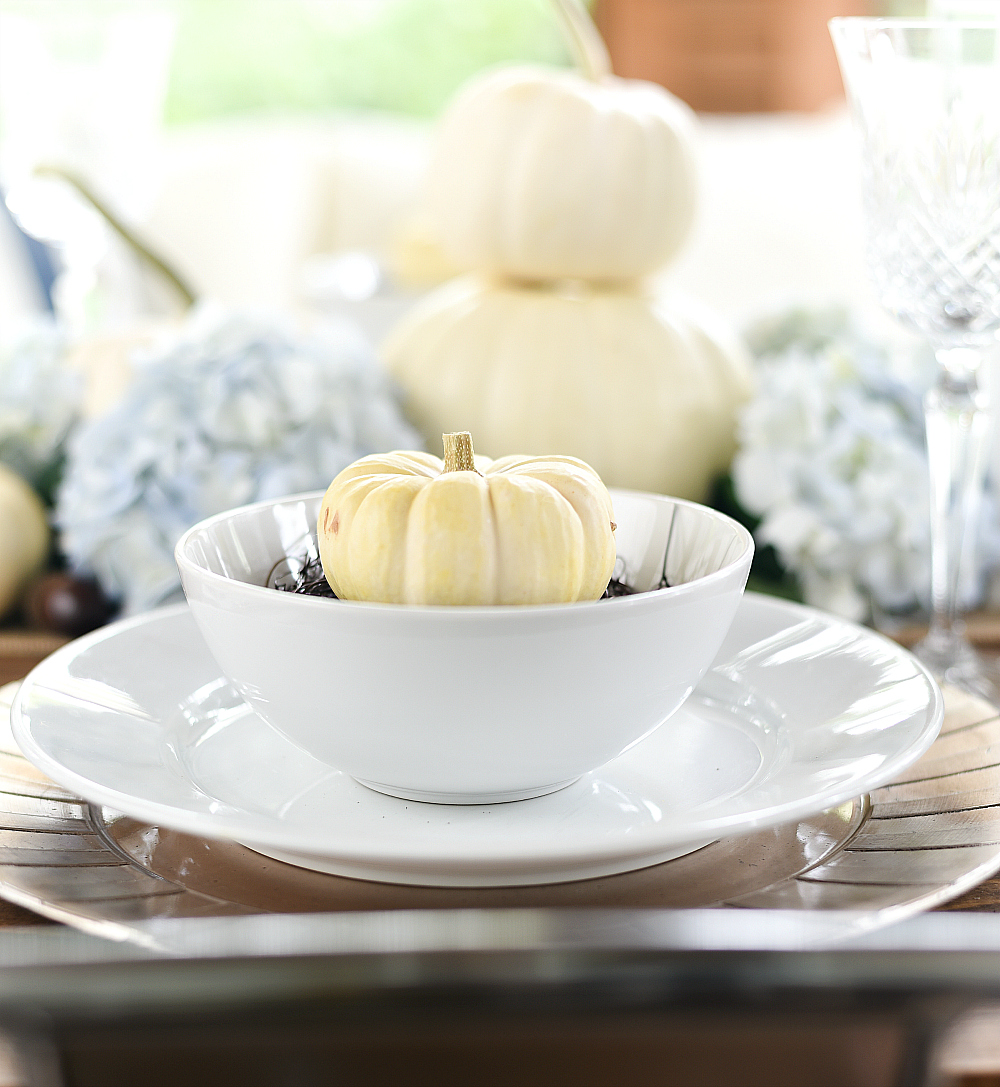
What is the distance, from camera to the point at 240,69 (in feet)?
12.3

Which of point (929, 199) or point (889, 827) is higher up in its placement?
point (929, 199)

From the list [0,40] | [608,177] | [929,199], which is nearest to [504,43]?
[0,40]

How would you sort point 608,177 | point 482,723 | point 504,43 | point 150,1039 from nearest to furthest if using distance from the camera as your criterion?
point 150,1039, point 482,723, point 608,177, point 504,43

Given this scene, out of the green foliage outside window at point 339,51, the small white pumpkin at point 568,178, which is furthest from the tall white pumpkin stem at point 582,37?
the green foliage outside window at point 339,51

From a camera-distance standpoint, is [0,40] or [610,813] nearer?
[610,813]

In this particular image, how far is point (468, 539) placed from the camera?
37 centimetres

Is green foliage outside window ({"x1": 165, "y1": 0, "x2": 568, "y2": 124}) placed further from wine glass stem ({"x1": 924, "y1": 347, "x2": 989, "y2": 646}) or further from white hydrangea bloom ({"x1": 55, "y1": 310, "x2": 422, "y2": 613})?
wine glass stem ({"x1": 924, "y1": 347, "x2": 989, "y2": 646})

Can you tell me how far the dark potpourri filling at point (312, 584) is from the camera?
0.44 metres

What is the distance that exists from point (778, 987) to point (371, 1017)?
0.23 ft

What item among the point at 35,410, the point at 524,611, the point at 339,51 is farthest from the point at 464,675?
the point at 339,51

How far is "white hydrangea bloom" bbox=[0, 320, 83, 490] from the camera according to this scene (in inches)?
32.1

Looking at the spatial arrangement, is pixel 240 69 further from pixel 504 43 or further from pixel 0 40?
pixel 0 40

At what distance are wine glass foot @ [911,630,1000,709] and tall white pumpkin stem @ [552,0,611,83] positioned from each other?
48 centimetres

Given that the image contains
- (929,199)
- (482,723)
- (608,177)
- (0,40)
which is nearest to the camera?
(482,723)
